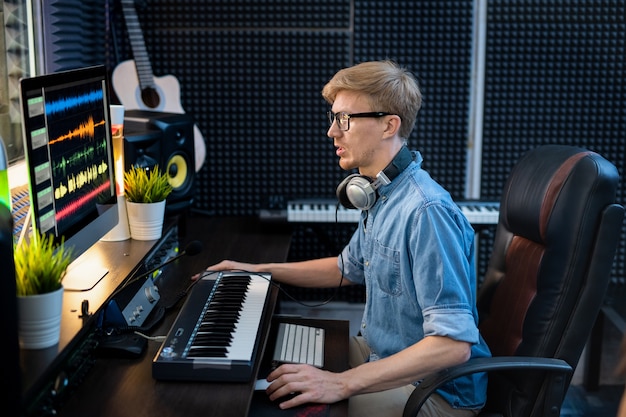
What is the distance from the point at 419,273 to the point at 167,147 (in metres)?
1.41

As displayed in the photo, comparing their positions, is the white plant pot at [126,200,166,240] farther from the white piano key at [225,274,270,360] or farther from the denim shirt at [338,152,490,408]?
the denim shirt at [338,152,490,408]

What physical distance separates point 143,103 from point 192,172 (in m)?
0.68

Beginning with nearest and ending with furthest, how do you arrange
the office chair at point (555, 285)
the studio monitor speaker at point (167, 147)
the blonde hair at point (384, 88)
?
the office chair at point (555, 285)
the blonde hair at point (384, 88)
the studio monitor speaker at point (167, 147)

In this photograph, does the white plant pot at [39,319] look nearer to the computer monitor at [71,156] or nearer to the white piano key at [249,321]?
the computer monitor at [71,156]

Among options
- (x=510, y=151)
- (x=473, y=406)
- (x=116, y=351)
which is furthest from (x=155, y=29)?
(x=473, y=406)

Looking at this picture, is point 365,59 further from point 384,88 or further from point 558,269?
point 558,269

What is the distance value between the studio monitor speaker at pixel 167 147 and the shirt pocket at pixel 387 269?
998 mm

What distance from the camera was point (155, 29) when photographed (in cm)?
394

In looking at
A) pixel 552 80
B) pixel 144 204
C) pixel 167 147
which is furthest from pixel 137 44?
pixel 552 80

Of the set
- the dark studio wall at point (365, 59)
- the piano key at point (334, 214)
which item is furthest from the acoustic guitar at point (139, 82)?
the piano key at point (334, 214)

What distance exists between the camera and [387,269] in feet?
7.13

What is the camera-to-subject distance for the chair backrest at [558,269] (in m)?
2.08

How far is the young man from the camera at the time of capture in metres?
1.97

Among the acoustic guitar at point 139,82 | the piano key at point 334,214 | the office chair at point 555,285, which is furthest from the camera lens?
the acoustic guitar at point 139,82
